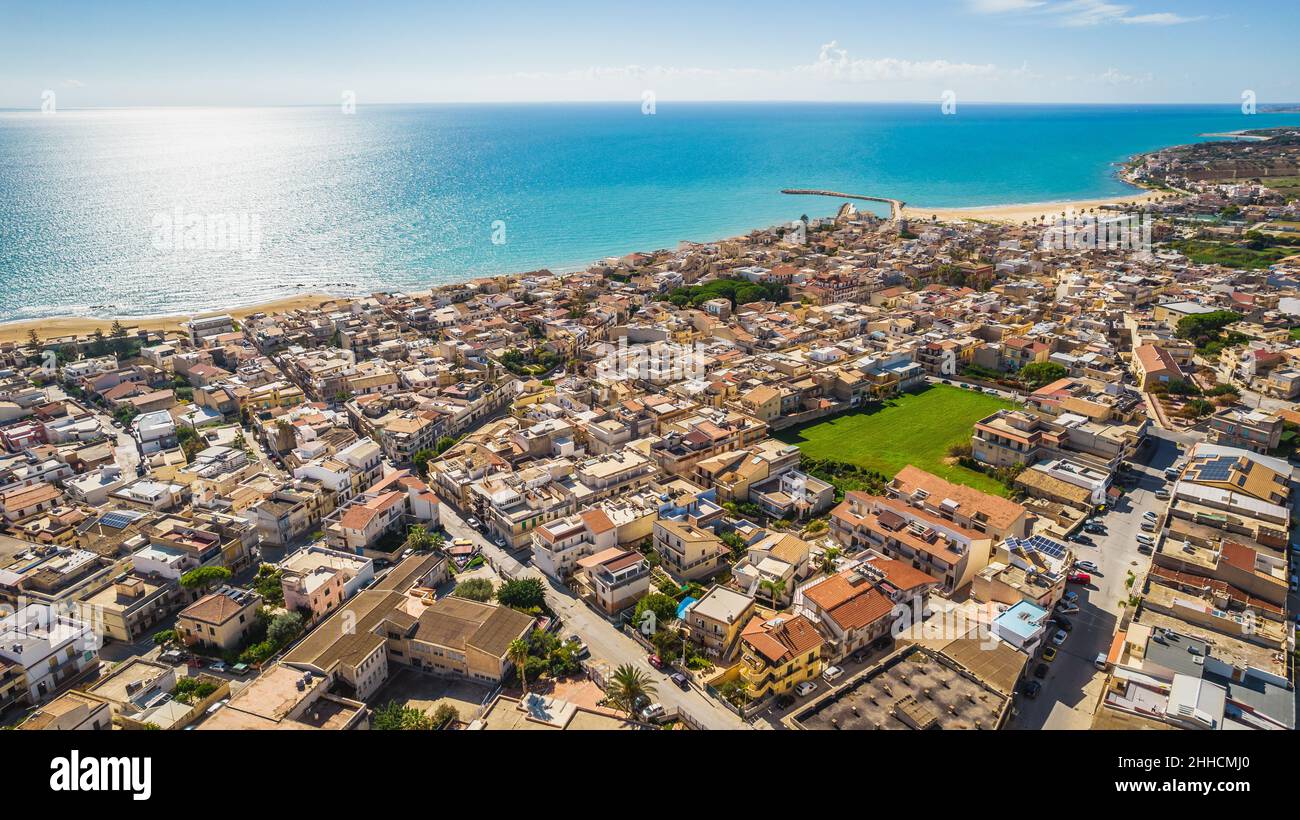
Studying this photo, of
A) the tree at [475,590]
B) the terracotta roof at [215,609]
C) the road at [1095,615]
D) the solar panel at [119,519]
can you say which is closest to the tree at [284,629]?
the terracotta roof at [215,609]

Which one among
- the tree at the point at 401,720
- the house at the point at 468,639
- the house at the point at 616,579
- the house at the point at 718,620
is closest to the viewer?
the tree at the point at 401,720

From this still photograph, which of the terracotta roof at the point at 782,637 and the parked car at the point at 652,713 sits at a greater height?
the terracotta roof at the point at 782,637

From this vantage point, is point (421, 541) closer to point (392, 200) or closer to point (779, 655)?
point (779, 655)

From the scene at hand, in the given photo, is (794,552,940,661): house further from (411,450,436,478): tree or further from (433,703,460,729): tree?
(411,450,436,478): tree

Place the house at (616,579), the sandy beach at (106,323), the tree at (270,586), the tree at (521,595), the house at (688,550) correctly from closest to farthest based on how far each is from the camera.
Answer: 1. the tree at (521,595)
2. the house at (616,579)
3. the tree at (270,586)
4. the house at (688,550)
5. the sandy beach at (106,323)

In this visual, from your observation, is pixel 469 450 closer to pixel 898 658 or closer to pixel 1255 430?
pixel 898 658

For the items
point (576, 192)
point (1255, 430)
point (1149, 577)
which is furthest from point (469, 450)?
point (576, 192)

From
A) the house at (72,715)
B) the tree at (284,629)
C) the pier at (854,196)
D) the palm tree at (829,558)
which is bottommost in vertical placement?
the house at (72,715)

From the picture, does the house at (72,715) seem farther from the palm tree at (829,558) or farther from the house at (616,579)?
the palm tree at (829,558)
